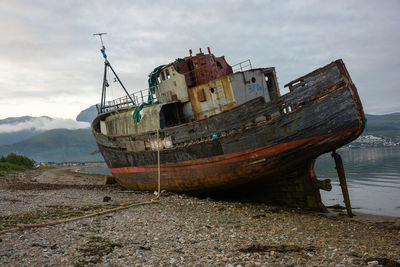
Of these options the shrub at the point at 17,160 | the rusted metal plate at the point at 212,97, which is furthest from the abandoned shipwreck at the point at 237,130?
the shrub at the point at 17,160

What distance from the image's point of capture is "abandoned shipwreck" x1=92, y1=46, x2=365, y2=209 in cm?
959

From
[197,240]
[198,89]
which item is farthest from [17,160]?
[197,240]

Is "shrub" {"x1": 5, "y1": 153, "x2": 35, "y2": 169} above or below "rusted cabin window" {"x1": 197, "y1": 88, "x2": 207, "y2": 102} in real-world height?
above

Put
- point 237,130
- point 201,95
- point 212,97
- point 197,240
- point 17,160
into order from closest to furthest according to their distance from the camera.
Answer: point 197,240 → point 237,130 → point 212,97 → point 201,95 → point 17,160

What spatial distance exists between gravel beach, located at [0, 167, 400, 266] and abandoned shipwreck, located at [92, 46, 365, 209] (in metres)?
1.68

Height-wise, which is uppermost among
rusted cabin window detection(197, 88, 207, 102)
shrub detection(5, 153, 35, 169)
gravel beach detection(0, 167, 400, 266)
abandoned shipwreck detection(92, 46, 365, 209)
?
shrub detection(5, 153, 35, 169)

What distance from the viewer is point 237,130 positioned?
11.1 meters

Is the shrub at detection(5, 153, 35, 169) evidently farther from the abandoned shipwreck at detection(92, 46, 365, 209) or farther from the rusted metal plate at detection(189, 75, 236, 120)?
the rusted metal plate at detection(189, 75, 236, 120)

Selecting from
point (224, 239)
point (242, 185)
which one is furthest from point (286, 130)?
point (224, 239)

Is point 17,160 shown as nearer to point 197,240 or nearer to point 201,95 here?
point 201,95

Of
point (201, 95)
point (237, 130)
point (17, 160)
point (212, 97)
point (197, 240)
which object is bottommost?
point (197, 240)

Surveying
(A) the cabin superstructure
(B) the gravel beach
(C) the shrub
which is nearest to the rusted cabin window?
(A) the cabin superstructure

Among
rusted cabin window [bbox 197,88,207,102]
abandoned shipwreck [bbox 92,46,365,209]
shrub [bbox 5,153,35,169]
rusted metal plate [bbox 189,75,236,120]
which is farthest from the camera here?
shrub [bbox 5,153,35,169]

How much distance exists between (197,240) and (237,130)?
548 centimetres
